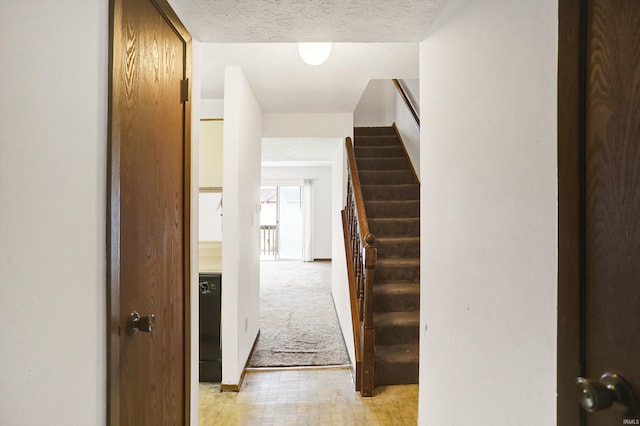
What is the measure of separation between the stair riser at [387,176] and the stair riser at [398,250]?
3.91 ft

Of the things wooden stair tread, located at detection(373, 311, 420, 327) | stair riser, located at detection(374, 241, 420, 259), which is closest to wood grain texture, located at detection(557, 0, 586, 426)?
wooden stair tread, located at detection(373, 311, 420, 327)

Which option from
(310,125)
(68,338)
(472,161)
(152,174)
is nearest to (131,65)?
(152,174)

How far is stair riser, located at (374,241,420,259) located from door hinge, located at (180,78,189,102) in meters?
2.62

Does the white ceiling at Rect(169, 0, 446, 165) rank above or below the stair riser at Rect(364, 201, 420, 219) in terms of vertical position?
above

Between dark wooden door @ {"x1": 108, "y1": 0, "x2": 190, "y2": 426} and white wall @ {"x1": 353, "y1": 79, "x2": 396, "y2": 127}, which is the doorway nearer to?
white wall @ {"x1": 353, "y1": 79, "x2": 396, "y2": 127}

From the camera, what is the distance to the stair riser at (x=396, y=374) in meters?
2.81

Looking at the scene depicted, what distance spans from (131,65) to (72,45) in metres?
0.17

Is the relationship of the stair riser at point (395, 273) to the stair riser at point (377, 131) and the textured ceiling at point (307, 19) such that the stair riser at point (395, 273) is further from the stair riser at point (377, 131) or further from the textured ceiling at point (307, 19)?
the stair riser at point (377, 131)

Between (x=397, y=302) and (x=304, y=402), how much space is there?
119 centimetres

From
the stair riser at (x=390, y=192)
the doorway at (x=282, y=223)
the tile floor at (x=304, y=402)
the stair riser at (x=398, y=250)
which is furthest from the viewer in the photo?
the doorway at (x=282, y=223)

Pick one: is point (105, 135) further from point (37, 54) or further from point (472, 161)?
point (472, 161)

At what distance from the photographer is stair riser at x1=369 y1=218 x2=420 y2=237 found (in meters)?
3.91

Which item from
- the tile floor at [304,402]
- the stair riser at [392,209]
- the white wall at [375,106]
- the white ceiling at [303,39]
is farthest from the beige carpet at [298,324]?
the white wall at [375,106]

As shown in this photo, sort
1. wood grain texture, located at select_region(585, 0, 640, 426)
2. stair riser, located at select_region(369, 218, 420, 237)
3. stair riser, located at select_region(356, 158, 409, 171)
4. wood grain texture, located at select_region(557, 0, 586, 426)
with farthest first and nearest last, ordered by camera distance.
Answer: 1. stair riser, located at select_region(356, 158, 409, 171)
2. stair riser, located at select_region(369, 218, 420, 237)
3. wood grain texture, located at select_region(557, 0, 586, 426)
4. wood grain texture, located at select_region(585, 0, 640, 426)
